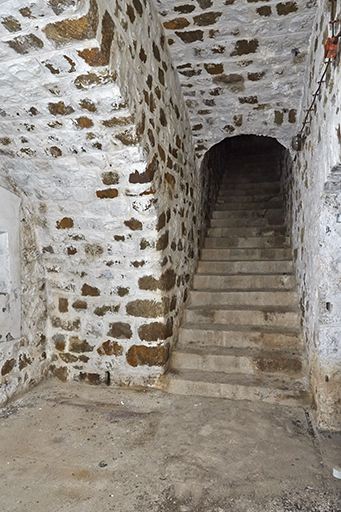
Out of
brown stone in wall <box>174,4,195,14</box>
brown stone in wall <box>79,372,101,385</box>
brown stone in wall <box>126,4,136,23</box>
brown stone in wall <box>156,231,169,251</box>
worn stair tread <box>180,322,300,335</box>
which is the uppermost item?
brown stone in wall <box>174,4,195,14</box>

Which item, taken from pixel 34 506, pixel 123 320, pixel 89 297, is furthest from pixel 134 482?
pixel 89 297

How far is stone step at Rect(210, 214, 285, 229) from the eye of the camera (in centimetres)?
378

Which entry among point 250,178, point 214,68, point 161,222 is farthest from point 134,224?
point 250,178

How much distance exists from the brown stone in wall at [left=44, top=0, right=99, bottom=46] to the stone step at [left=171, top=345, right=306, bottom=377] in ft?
6.77

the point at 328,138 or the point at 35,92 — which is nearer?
the point at 328,138

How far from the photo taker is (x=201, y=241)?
359 cm

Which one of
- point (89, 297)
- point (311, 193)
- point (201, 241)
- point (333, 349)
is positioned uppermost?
point (311, 193)

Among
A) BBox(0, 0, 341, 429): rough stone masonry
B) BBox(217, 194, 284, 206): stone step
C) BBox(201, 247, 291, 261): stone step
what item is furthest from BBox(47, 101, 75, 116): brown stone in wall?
BBox(217, 194, 284, 206): stone step

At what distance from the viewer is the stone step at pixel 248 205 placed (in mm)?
3984

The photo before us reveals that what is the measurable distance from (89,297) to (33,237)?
583 millimetres

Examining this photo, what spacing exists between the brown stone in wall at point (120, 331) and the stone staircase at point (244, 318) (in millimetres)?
408

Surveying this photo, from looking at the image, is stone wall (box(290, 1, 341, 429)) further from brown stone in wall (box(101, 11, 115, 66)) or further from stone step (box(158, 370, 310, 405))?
brown stone in wall (box(101, 11, 115, 66))

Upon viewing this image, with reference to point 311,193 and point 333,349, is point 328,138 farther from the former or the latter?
point 333,349

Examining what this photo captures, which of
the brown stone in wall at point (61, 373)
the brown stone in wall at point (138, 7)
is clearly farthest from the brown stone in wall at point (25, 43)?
the brown stone in wall at point (61, 373)
